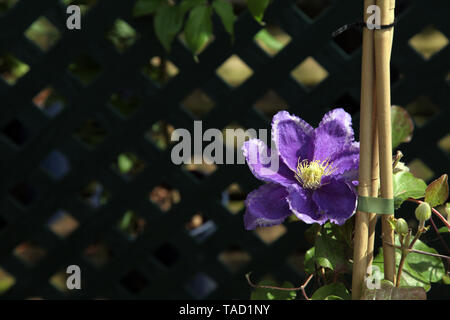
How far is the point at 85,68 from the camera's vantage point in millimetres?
1410

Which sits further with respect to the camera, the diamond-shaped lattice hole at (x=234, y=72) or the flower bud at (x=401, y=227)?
the diamond-shaped lattice hole at (x=234, y=72)

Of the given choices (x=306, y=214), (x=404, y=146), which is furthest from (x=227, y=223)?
(x=306, y=214)

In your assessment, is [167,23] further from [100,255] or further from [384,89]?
[100,255]

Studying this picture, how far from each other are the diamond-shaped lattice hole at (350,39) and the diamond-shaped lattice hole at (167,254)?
2.41ft

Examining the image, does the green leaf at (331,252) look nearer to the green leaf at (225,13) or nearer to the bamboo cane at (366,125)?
the bamboo cane at (366,125)

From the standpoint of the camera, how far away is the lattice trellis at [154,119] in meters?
1.22

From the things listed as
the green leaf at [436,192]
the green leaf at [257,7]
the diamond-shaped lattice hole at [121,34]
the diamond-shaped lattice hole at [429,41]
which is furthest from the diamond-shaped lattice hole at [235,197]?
the green leaf at [436,192]

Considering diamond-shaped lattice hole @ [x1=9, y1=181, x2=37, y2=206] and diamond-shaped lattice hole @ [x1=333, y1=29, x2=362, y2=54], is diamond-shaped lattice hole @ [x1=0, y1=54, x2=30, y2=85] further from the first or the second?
diamond-shaped lattice hole @ [x1=333, y1=29, x2=362, y2=54]

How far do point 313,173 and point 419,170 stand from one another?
1.00 m

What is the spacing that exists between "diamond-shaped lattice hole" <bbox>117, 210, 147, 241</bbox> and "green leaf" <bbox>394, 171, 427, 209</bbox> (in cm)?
95

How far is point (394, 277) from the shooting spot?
1.59ft

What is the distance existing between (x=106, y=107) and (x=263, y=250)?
51 cm

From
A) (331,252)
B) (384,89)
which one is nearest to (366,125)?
(384,89)
